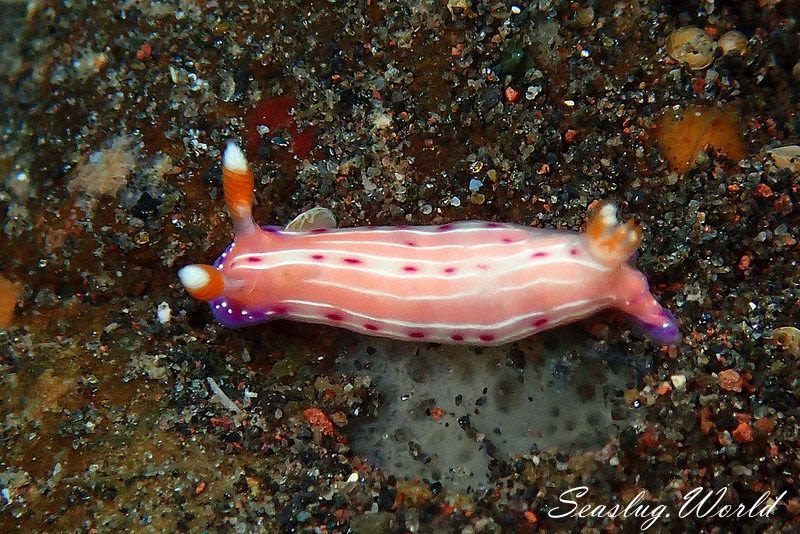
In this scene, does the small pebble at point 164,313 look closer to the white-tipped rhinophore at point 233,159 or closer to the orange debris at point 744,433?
the white-tipped rhinophore at point 233,159

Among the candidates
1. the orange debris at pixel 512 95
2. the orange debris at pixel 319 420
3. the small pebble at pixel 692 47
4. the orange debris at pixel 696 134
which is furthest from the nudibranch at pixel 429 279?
the small pebble at pixel 692 47

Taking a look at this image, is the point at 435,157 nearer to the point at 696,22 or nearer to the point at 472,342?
the point at 472,342

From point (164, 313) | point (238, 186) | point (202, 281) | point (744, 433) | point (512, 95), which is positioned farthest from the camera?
point (512, 95)

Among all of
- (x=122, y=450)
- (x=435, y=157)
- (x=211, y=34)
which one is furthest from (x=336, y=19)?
(x=122, y=450)

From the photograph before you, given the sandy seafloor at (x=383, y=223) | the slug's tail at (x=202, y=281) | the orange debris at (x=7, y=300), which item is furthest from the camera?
the orange debris at (x=7, y=300)

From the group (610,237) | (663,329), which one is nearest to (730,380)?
(663,329)

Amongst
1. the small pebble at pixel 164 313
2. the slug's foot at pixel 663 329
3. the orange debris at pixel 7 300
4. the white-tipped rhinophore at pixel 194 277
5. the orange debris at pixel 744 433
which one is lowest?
the orange debris at pixel 744 433

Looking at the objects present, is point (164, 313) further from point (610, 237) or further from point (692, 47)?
point (692, 47)
